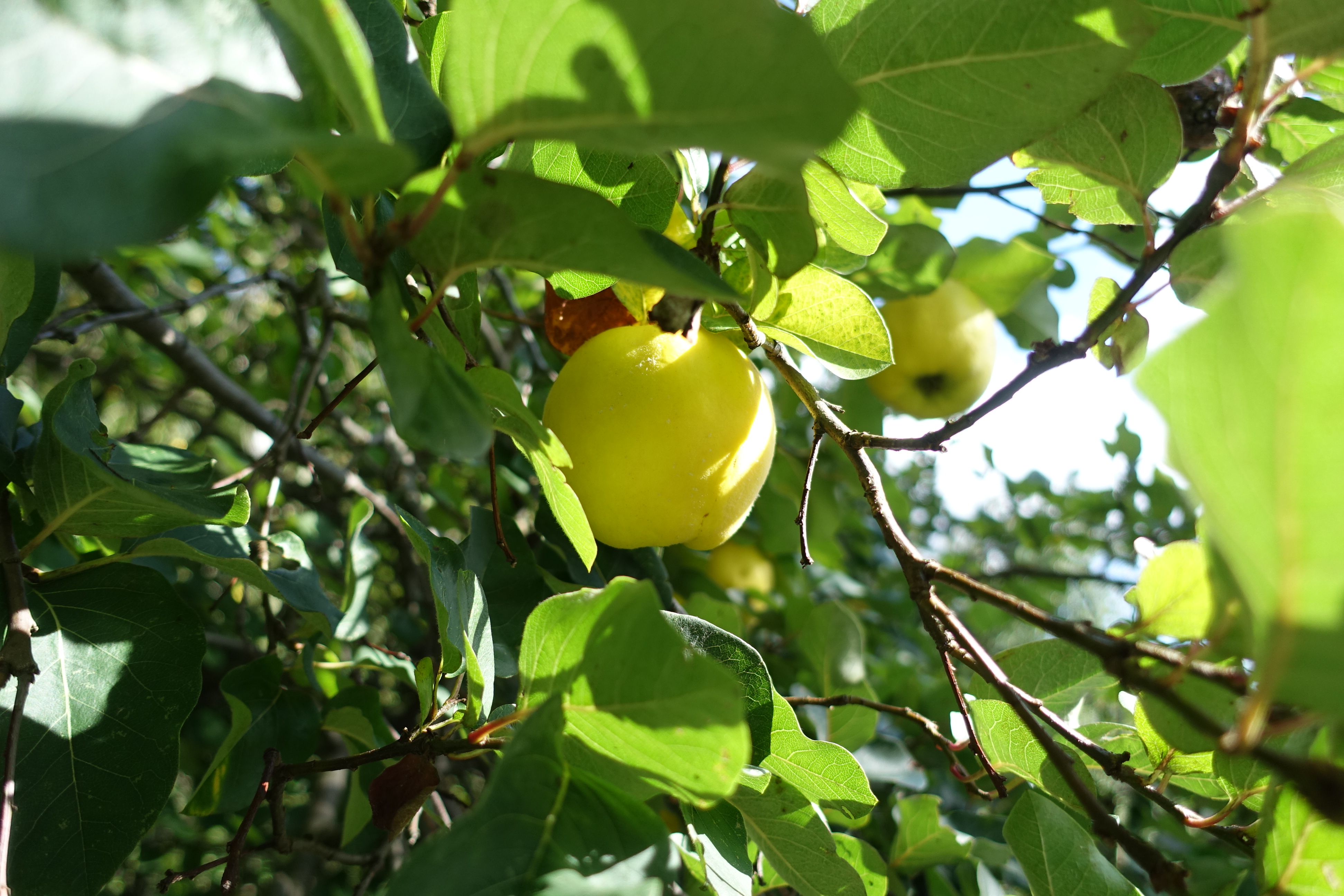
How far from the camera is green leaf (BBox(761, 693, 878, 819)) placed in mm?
650

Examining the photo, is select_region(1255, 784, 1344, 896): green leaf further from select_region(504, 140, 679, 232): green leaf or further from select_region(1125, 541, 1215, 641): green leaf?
select_region(504, 140, 679, 232): green leaf

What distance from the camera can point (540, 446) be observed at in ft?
1.80

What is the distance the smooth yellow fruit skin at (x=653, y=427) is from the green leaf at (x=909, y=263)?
0.49 m

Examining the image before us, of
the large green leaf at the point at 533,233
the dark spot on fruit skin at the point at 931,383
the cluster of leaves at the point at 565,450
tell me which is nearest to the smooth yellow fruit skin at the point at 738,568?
the cluster of leaves at the point at 565,450

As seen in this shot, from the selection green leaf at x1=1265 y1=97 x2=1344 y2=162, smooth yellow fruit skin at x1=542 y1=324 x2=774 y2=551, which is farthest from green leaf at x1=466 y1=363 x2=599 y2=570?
green leaf at x1=1265 y1=97 x2=1344 y2=162

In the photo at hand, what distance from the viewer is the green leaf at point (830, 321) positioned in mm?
758

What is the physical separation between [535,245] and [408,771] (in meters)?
0.45

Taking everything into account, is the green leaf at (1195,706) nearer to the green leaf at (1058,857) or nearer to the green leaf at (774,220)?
the green leaf at (1058,857)

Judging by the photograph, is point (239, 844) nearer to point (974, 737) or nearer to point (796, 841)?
point (796, 841)

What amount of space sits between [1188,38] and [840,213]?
29 cm

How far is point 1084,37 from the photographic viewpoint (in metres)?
0.52

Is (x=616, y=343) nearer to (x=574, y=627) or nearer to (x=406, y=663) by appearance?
(x=574, y=627)

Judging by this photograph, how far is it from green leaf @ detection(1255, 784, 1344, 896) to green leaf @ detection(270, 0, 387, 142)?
Result: 0.64 metres

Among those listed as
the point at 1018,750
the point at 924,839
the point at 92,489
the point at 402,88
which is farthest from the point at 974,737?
the point at 92,489
